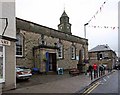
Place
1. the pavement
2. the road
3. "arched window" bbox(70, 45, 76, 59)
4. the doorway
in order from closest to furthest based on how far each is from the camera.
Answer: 1. the road
2. the pavement
3. the doorway
4. "arched window" bbox(70, 45, 76, 59)

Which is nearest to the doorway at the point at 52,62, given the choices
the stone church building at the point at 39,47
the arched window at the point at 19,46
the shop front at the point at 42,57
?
the stone church building at the point at 39,47

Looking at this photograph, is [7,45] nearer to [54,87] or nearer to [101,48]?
[54,87]

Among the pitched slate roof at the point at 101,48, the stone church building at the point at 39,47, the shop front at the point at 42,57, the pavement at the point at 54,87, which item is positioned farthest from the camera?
the pitched slate roof at the point at 101,48

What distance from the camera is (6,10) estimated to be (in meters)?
15.4

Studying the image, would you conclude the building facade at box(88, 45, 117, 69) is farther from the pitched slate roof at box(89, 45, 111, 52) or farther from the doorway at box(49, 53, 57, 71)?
the doorway at box(49, 53, 57, 71)

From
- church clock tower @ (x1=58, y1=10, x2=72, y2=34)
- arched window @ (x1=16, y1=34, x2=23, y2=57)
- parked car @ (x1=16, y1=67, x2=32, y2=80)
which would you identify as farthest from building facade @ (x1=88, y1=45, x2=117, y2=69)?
parked car @ (x1=16, y1=67, x2=32, y2=80)

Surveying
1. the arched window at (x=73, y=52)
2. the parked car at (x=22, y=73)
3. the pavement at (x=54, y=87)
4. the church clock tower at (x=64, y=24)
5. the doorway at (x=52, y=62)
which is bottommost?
the pavement at (x=54, y=87)

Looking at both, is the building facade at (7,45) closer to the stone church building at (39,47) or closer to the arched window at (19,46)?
the stone church building at (39,47)

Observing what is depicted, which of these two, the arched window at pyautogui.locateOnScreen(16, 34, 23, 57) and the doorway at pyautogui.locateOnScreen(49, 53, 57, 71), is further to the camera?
the doorway at pyautogui.locateOnScreen(49, 53, 57, 71)

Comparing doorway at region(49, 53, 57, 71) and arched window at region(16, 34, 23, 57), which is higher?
arched window at region(16, 34, 23, 57)

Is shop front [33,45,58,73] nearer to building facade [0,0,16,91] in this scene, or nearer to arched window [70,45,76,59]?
arched window [70,45,76,59]

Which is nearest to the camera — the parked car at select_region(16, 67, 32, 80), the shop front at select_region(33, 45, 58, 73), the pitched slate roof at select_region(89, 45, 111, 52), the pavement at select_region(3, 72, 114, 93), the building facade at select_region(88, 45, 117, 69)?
the pavement at select_region(3, 72, 114, 93)

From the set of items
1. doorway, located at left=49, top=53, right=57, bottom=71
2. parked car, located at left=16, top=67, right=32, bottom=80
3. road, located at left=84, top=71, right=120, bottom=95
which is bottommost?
road, located at left=84, top=71, right=120, bottom=95

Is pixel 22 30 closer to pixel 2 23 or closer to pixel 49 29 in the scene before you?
pixel 49 29
